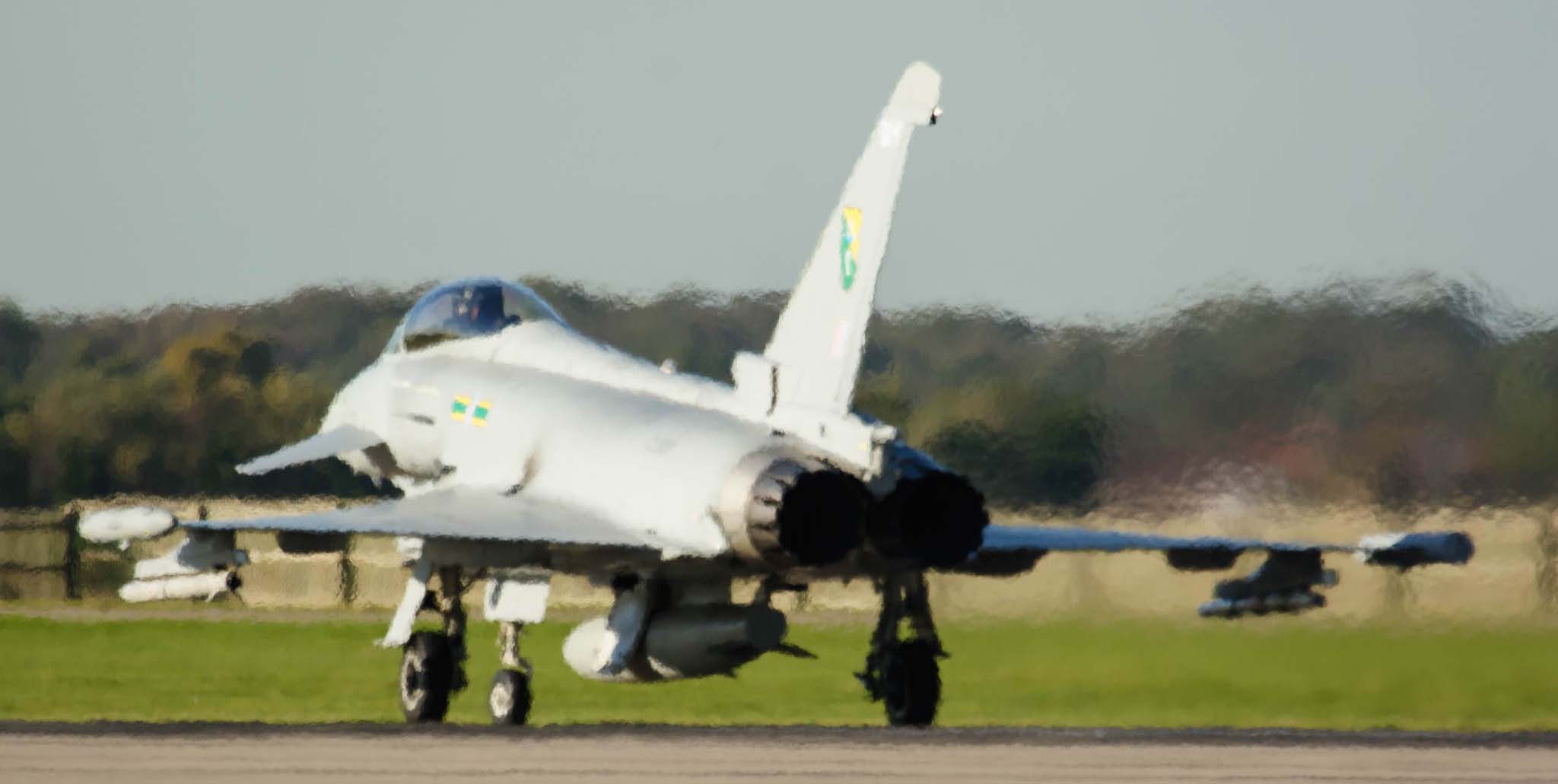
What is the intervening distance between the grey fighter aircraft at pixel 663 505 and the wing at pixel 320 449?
26 mm

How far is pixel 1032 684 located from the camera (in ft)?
73.2

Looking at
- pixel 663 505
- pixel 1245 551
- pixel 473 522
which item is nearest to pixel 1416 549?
pixel 1245 551

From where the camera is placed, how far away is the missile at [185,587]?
1881cm

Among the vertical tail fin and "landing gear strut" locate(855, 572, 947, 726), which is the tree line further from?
the vertical tail fin

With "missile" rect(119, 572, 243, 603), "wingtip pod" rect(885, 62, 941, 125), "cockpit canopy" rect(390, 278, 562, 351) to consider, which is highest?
"wingtip pod" rect(885, 62, 941, 125)

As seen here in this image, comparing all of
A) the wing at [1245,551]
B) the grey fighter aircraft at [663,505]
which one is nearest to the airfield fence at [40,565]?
the grey fighter aircraft at [663,505]

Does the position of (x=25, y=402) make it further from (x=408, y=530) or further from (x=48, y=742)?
(x=48, y=742)

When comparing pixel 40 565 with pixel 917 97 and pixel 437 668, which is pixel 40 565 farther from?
pixel 917 97

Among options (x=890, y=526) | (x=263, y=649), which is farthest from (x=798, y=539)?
(x=263, y=649)

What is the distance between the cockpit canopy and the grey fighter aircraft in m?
0.02

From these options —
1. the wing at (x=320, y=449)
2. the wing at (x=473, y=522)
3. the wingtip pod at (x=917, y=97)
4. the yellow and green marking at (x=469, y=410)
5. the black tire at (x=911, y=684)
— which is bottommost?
the black tire at (x=911, y=684)

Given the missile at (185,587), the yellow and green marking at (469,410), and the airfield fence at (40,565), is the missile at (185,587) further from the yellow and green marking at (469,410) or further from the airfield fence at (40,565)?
the airfield fence at (40,565)

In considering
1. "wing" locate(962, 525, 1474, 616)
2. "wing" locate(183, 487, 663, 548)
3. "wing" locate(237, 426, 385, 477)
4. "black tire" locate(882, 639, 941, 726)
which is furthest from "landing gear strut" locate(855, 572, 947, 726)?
"wing" locate(237, 426, 385, 477)

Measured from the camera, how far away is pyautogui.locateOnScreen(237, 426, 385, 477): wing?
21.9 m
